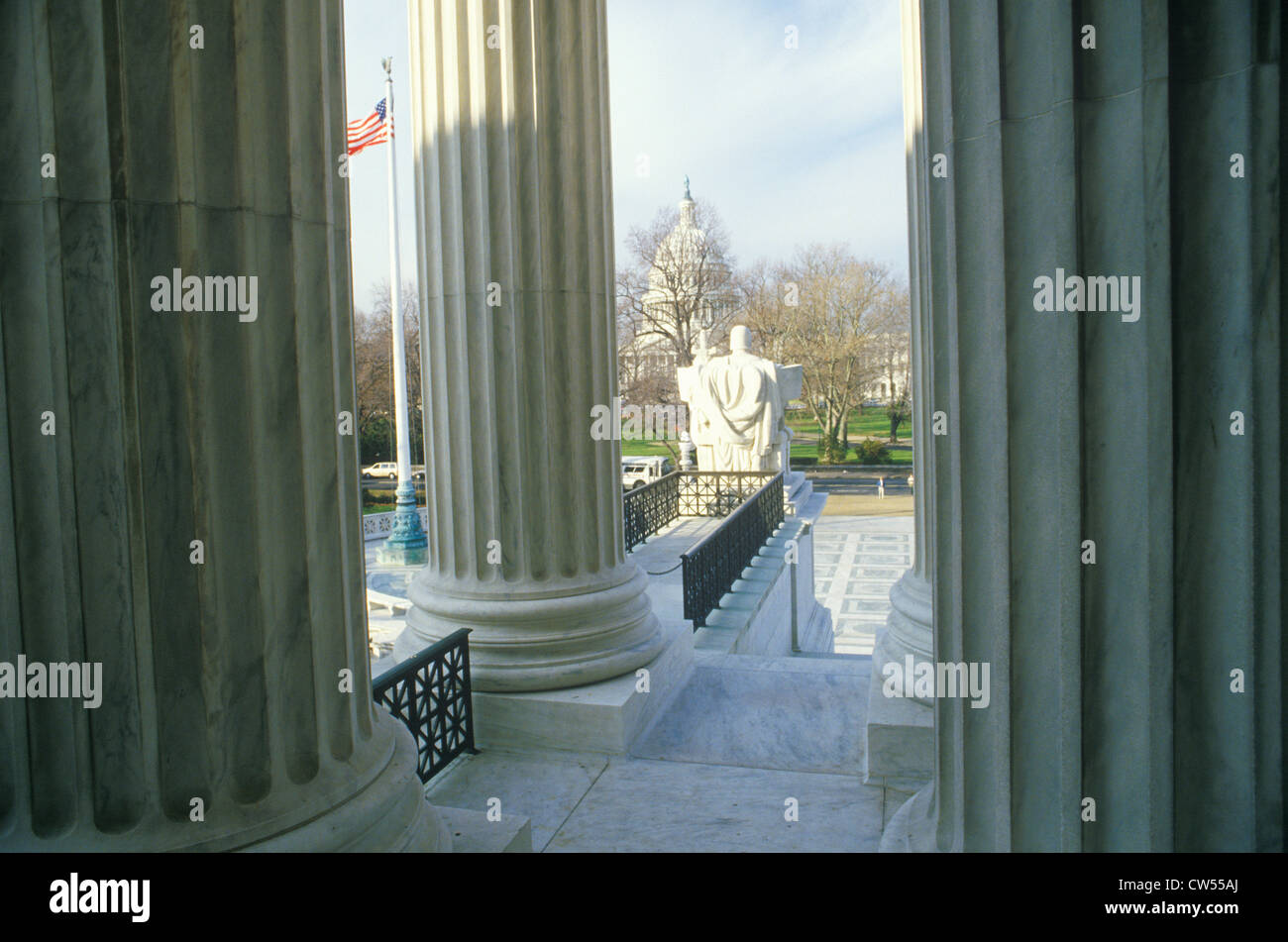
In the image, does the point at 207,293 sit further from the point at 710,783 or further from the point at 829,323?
the point at 829,323

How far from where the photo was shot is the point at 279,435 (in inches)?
139

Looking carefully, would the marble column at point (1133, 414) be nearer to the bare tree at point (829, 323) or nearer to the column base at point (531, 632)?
the column base at point (531, 632)

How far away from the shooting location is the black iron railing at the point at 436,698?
6.11 meters

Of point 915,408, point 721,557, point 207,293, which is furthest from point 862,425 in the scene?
point 207,293

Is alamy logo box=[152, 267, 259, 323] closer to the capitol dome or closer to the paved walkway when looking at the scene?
the paved walkway

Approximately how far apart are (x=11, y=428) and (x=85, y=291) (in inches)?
22.3

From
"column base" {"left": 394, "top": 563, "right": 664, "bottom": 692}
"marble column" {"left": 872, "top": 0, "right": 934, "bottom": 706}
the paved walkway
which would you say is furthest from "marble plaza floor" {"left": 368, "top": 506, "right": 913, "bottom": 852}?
the paved walkway

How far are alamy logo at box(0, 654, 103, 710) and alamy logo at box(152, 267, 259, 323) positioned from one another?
1.36 metres

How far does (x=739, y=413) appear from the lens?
89.6 feet

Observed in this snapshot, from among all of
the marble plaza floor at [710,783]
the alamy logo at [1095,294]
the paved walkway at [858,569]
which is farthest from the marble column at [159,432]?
the paved walkway at [858,569]

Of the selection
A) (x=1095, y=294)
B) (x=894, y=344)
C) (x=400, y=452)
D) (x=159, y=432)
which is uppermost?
(x=894, y=344)

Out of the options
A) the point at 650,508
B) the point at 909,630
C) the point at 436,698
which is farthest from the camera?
the point at 650,508
